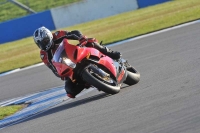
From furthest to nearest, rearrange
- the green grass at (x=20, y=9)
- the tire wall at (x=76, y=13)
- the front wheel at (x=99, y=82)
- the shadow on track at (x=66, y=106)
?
the green grass at (x=20, y=9), the tire wall at (x=76, y=13), the shadow on track at (x=66, y=106), the front wheel at (x=99, y=82)

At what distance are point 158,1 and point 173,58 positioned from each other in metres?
20.1

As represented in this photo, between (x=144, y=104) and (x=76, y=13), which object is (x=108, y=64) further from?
(x=76, y=13)

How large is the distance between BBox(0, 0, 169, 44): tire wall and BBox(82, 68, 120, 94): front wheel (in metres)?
21.8

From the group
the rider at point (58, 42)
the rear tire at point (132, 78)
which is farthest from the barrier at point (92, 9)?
the rider at point (58, 42)

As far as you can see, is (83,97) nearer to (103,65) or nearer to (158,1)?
(103,65)

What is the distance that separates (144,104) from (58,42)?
2504 millimetres

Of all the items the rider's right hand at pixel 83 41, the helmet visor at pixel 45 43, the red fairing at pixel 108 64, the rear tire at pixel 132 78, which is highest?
the helmet visor at pixel 45 43

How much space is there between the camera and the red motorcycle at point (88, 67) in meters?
8.72

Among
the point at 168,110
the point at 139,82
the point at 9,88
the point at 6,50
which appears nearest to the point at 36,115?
the point at 139,82

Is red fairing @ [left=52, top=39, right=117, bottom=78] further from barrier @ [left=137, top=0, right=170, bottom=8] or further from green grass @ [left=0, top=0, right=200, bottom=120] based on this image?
barrier @ [left=137, top=0, right=170, bottom=8]

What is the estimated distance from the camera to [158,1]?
31375 mm

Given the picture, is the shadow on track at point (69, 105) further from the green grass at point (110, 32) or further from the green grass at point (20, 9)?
the green grass at point (20, 9)

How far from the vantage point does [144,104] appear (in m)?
7.49

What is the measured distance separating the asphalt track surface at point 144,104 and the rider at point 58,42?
0.27 meters
